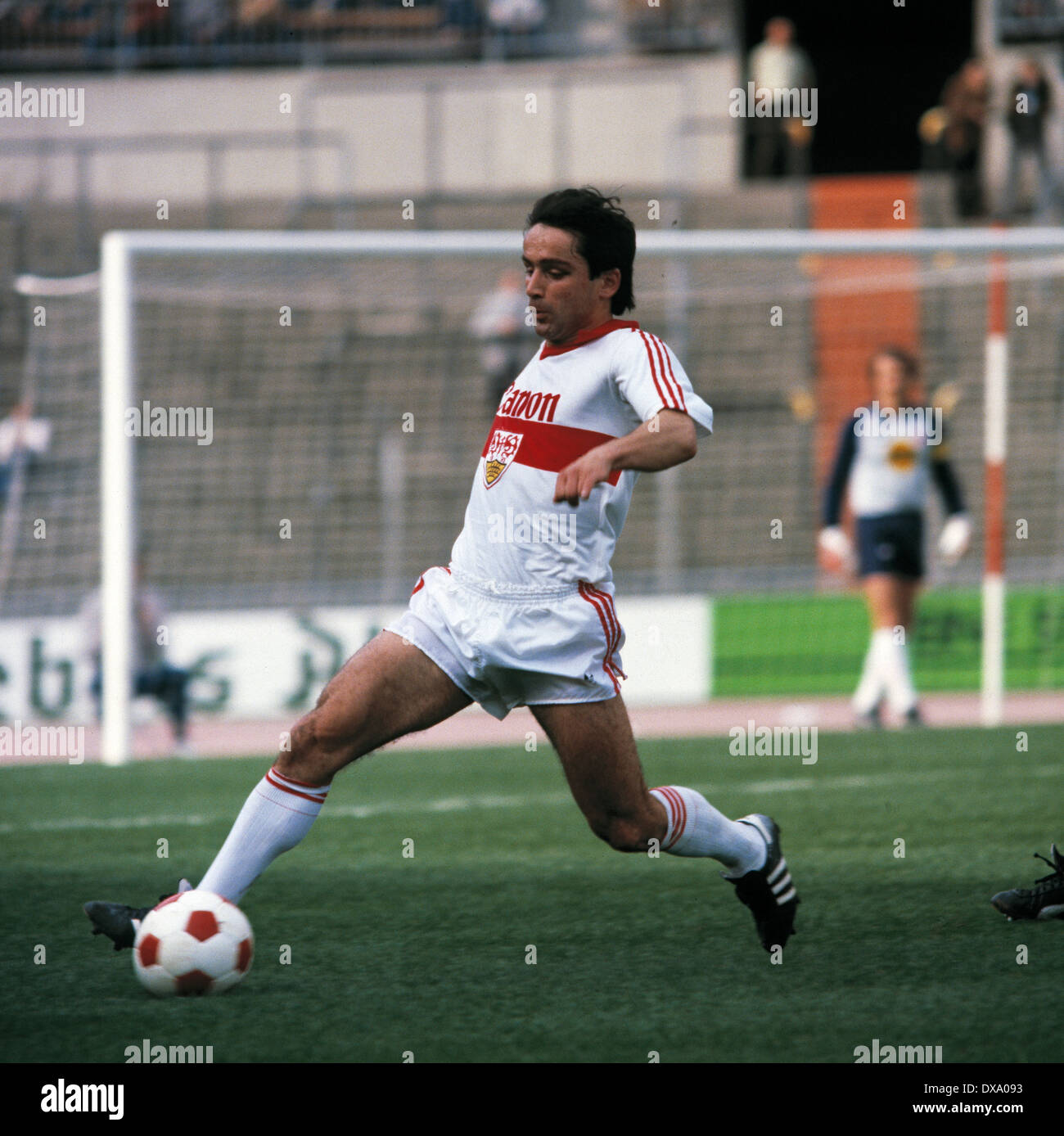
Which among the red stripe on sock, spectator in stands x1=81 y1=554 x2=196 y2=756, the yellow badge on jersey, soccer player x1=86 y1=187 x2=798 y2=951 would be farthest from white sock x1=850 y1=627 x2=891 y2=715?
the red stripe on sock

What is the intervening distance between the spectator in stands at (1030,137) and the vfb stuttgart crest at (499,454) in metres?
14.6

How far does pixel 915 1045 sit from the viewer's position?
372 centimetres

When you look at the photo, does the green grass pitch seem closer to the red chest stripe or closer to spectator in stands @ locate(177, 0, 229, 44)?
the red chest stripe

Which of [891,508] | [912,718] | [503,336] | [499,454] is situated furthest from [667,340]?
[499,454]

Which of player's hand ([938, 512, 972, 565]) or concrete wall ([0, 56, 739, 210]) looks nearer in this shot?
player's hand ([938, 512, 972, 565])

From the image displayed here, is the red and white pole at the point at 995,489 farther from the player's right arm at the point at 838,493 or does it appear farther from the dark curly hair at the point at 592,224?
the dark curly hair at the point at 592,224

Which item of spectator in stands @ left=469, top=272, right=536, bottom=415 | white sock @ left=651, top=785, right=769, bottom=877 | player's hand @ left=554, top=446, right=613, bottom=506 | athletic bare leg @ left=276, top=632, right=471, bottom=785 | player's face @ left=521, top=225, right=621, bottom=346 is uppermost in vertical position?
spectator in stands @ left=469, top=272, right=536, bottom=415

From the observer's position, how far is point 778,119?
19984 millimetres

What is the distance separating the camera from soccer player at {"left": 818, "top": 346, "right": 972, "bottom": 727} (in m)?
9.86

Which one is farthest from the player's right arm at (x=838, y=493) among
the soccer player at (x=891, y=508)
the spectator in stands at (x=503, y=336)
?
the spectator in stands at (x=503, y=336)

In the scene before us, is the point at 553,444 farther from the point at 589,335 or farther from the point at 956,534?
the point at 956,534

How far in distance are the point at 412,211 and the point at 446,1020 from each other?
1575 centimetres

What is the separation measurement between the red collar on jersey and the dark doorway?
59.8 ft

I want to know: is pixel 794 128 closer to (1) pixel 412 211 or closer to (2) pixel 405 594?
(1) pixel 412 211
